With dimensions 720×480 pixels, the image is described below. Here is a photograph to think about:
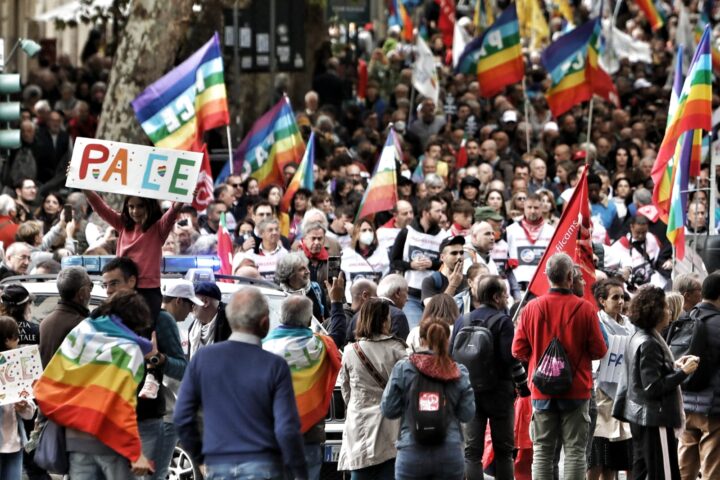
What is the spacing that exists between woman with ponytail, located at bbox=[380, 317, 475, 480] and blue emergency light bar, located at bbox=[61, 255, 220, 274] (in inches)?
120

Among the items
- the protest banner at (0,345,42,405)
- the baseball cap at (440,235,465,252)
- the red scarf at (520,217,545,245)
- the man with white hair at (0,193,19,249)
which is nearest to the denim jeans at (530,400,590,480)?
the baseball cap at (440,235,465,252)

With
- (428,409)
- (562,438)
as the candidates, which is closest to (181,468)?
(562,438)

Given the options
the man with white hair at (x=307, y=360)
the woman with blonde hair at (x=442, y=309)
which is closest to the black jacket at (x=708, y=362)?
the woman with blonde hair at (x=442, y=309)

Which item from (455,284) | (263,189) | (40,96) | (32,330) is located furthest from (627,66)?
(32,330)

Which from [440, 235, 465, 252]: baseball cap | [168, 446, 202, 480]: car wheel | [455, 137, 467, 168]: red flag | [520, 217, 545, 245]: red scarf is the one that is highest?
[455, 137, 467, 168]: red flag

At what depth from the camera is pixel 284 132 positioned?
73.9ft

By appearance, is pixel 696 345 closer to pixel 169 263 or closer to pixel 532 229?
pixel 169 263

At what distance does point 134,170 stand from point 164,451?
7.66ft

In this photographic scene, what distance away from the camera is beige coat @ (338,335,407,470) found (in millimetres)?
11852

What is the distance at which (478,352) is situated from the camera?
13.0m

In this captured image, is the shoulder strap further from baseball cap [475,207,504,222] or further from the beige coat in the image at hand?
baseball cap [475,207,504,222]

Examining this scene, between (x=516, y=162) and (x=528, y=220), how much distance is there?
20.2 ft

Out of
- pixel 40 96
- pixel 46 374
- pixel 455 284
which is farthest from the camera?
pixel 40 96

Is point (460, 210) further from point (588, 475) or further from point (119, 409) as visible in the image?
point (119, 409)
